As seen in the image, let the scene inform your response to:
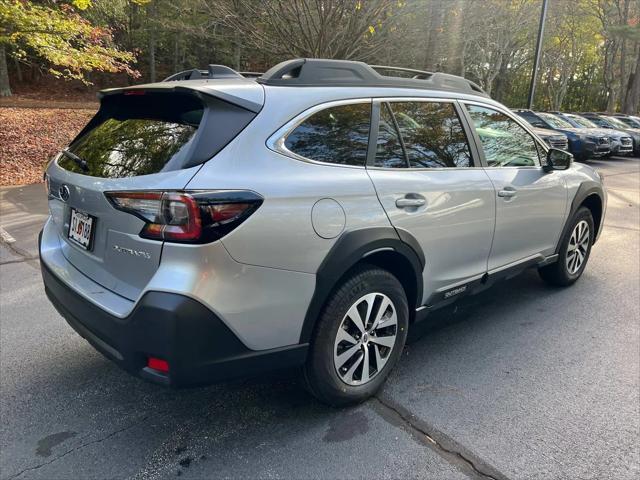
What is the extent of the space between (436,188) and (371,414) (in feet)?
4.43

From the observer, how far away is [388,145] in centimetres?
285

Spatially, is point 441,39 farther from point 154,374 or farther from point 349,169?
point 154,374

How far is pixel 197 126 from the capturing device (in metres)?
2.26

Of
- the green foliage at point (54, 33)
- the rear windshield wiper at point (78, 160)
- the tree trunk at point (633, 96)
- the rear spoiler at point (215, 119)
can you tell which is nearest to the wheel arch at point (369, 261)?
the rear spoiler at point (215, 119)

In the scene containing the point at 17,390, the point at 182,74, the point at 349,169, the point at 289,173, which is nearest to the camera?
the point at 289,173

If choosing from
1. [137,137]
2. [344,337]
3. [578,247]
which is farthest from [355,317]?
[578,247]

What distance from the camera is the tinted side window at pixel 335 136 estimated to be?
2.46 metres

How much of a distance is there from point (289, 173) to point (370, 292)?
2.64 ft

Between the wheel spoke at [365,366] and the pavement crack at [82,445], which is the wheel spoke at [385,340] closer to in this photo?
the wheel spoke at [365,366]

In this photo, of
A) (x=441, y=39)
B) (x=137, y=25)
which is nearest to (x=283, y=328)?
(x=441, y=39)

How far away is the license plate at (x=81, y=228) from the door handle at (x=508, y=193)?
259 cm

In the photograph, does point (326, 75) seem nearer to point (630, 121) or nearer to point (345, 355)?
point (345, 355)

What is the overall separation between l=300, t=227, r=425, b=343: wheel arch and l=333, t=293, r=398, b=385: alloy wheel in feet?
0.66

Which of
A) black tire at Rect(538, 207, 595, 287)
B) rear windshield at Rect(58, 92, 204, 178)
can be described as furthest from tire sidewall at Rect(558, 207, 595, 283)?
rear windshield at Rect(58, 92, 204, 178)
